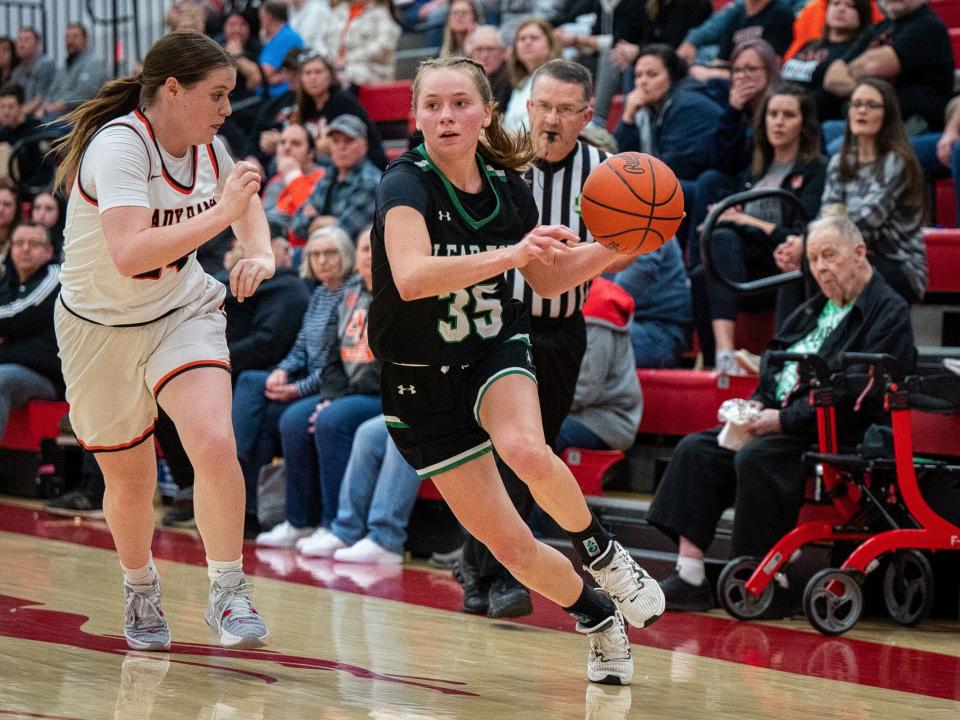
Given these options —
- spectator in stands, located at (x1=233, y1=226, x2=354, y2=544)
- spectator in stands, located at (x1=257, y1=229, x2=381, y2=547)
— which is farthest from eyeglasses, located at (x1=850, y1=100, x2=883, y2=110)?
spectator in stands, located at (x1=233, y1=226, x2=354, y2=544)

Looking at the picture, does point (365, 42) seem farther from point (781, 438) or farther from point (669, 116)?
point (781, 438)

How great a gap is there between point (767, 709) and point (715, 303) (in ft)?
11.3

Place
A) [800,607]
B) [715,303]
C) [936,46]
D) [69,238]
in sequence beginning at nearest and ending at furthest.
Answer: [69,238]
[800,607]
[715,303]
[936,46]

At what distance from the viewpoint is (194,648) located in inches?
163

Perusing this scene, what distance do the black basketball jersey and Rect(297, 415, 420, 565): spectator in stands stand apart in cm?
284

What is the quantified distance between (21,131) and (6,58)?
1.23m

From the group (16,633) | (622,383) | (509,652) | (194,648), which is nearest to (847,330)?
(622,383)

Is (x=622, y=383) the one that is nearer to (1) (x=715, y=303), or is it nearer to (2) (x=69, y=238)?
(1) (x=715, y=303)

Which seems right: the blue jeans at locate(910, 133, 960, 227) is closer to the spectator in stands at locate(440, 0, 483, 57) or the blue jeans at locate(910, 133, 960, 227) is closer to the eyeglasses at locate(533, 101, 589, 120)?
the eyeglasses at locate(533, 101, 589, 120)

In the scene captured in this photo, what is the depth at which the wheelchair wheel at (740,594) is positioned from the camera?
17.4 feet

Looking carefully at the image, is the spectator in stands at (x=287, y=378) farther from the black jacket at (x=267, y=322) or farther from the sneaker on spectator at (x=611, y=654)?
the sneaker on spectator at (x=611, y=654)

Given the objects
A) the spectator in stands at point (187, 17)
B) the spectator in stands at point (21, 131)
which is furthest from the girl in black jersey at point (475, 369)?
the spectator in stands at point (21, 131)

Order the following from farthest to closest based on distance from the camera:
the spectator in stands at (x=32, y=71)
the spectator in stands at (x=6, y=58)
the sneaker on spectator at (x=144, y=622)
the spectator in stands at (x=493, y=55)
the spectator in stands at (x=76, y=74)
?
the spectator in stands at (x=6, y=58) → the spectator in stands at (x=32, y=71) → the spectator in stands at (x=76, y=74) → the spectator in stands at (x=493, y=55) → the sneaker on spectator at (x=144, y=622)

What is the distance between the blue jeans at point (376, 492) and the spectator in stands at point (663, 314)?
131 cm
